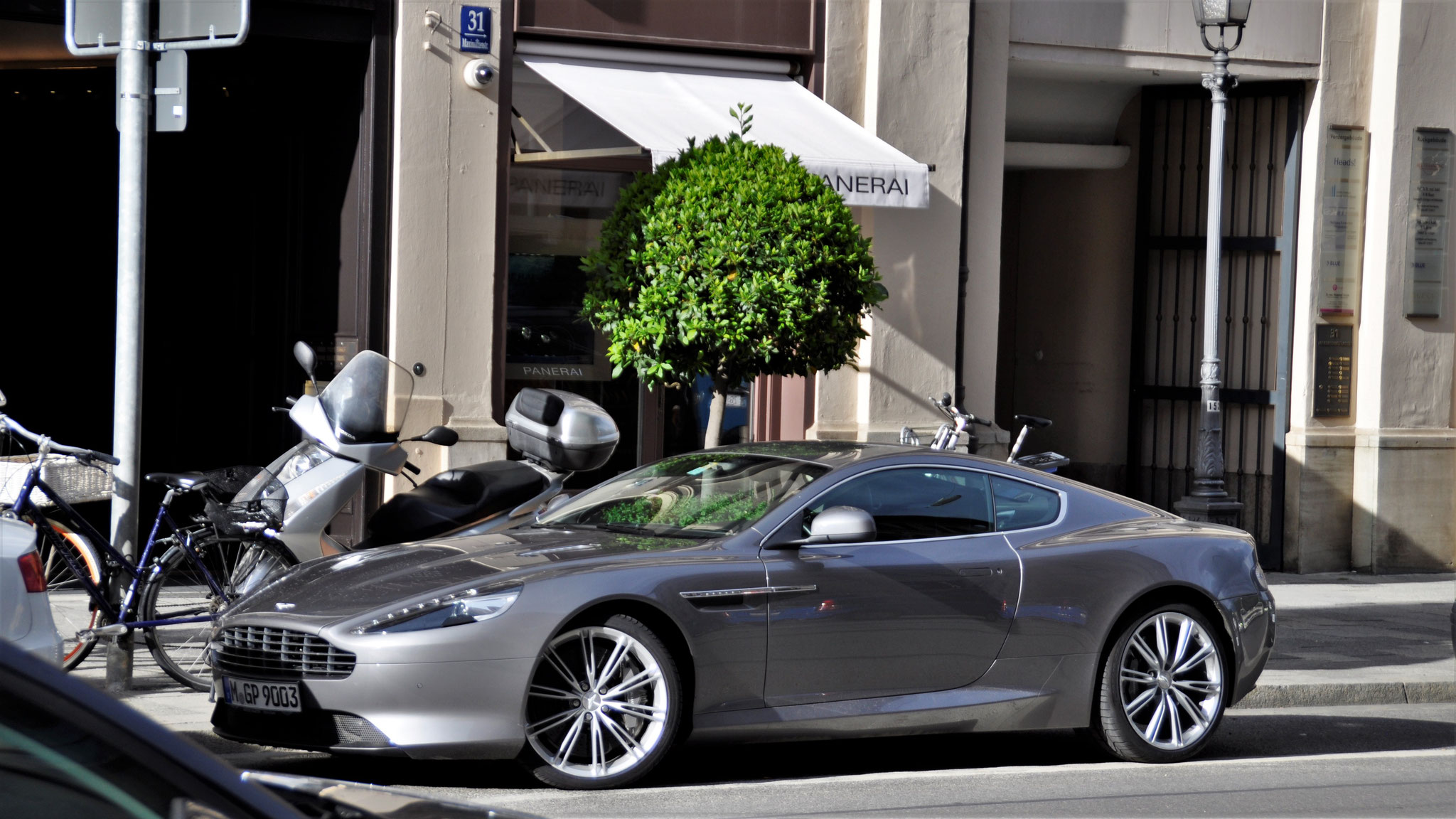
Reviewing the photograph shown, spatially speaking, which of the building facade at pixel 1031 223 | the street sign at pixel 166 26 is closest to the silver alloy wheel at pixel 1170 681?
Answer: the building facade at pixel 1031 223

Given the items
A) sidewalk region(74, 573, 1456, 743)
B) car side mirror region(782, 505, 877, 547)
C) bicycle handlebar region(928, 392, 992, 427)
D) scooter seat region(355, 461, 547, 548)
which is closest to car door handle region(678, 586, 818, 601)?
car side mirror region(782, 505, 877, 547)

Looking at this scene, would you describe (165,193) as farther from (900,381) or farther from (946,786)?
(946,786)

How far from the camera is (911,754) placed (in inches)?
Answer: 291

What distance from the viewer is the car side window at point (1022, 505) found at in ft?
23.3

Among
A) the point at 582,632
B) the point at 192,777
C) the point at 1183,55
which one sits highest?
the point at 1183,55

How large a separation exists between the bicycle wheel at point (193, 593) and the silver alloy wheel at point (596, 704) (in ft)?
6.96

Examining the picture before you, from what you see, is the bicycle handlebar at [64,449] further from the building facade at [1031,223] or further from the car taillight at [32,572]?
the building facade at [1031,223]

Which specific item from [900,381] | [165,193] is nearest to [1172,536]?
[900,381]

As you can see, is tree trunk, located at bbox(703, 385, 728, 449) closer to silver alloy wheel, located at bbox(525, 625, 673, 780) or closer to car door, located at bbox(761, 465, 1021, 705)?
car door, located at bbox(761, 465, 1021, 705)

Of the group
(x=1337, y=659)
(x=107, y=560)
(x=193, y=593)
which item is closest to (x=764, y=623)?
(x=193, y=593)

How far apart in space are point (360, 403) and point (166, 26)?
1.97m

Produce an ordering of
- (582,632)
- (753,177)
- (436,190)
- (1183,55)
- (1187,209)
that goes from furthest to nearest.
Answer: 1. (1187,209)
2. (1183,55)
3. (436,190)
4. (753,177)
5. (582,632)

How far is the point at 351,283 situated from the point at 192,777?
32.2 ft

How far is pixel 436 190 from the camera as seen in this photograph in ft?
37.7
